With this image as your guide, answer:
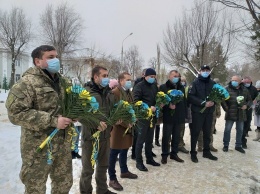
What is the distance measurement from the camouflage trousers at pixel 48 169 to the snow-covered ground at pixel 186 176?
3.40ft

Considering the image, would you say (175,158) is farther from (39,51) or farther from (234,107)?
(39,51)

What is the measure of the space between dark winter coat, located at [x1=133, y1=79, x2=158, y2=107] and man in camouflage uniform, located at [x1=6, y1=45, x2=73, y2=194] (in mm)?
2204

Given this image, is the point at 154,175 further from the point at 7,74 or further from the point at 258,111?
the point at 7,74

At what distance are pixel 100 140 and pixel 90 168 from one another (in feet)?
1.34

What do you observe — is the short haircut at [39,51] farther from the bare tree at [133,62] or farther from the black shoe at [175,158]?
the bare tree at [133,62]

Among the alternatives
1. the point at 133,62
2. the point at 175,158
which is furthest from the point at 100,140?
the point at 133,62

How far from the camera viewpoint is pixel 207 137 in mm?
5863

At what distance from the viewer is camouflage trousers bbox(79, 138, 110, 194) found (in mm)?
3477

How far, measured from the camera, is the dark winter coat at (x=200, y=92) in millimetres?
5613

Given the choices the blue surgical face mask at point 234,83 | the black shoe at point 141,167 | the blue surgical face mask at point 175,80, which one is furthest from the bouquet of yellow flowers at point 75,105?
the blue surgical face mask at point 234,83

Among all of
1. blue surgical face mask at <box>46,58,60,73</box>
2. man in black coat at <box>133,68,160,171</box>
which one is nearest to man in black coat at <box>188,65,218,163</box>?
man in black coat at <box>133,68,160,171</box>

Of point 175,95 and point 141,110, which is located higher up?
point 175,95

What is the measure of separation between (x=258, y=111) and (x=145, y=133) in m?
5.00

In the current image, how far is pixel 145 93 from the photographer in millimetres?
4969
